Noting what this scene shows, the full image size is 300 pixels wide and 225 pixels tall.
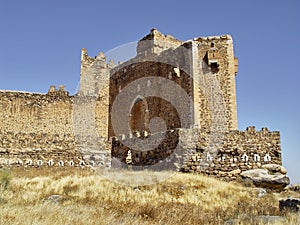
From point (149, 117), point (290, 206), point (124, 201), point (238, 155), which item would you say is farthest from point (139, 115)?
point (290, 206)

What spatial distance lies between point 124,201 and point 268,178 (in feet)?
20.7

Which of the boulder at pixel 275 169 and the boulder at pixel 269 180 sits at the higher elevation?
the boulder at pixel 275 169

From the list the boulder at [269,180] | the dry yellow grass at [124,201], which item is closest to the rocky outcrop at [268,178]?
the boulder at [269,180]

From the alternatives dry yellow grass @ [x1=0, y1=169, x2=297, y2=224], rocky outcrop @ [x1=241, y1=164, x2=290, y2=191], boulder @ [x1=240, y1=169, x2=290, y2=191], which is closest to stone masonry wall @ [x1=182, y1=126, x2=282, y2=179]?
rocky outcrop @ [x1=241, y1=164, x2=290, y2=191]

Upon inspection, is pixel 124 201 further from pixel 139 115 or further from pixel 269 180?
pixel 139 115

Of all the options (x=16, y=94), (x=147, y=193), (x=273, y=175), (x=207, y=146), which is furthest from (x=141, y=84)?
(x=147, y=193)

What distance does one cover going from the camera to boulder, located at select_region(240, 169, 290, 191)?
41.0ft

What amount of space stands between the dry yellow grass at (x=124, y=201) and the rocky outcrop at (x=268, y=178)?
0.87 metres

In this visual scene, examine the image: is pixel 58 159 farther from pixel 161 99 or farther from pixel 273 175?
pixel 273 175

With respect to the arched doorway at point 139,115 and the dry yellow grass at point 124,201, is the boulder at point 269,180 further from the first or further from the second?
the arched doorway at point 139,115

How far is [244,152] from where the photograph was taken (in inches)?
550

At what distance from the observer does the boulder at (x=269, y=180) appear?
1250 centimetres

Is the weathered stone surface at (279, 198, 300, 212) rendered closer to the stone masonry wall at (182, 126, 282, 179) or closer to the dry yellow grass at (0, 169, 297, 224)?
the dry yellow grass at (0, 169, 297, 224)

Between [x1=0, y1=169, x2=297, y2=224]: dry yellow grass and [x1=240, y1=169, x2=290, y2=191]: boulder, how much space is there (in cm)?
85
